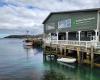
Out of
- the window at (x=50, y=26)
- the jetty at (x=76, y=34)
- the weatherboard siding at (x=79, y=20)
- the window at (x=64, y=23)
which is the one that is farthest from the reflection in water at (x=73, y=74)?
the window at (x=50, y=26)

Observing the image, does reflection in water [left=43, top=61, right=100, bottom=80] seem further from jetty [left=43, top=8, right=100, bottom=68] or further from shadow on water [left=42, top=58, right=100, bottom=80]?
jetty [left=43, top=8, right=100, bottom=68]

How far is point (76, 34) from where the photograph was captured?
4175 centimetres

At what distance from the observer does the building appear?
A: 3412cm

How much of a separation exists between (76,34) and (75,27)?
10.8 feet

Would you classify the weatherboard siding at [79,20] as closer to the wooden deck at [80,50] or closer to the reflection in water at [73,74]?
the wooden deck at [80,50]

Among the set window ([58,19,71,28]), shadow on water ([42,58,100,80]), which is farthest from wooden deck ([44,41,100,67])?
window ([58,19,71,28])

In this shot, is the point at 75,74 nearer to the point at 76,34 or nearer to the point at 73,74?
the point at 73,74

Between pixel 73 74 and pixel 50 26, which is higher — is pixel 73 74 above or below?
below

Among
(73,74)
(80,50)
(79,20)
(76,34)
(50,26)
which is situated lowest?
(73,74)

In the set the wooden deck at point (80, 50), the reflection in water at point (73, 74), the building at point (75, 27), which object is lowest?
the reflection in water at point (73, 74)

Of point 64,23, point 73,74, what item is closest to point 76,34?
point 64,23

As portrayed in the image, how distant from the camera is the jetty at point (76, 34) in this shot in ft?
99.6

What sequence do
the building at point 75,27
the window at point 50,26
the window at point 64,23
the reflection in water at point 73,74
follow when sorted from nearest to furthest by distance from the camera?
the reflection in water at point 73,74
the building at point 75,27
the window at point 64,23
the window at point 50,26

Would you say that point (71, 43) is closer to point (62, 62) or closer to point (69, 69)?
point (62, 62)
